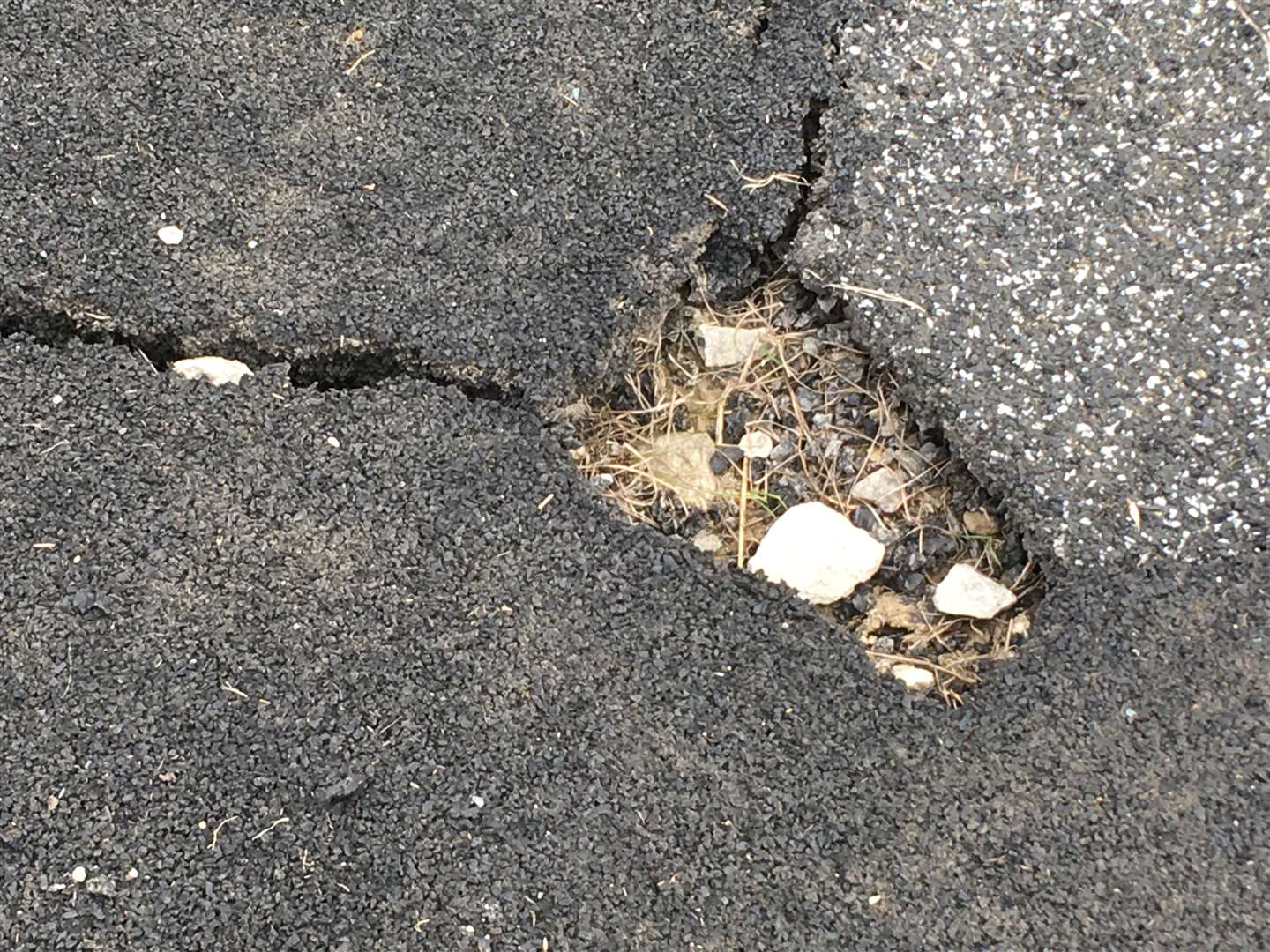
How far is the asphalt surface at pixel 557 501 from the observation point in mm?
1754

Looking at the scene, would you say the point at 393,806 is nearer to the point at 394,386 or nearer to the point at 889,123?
the point at 394,386

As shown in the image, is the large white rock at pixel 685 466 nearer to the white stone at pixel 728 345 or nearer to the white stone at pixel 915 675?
the white stone at pixel 728 345

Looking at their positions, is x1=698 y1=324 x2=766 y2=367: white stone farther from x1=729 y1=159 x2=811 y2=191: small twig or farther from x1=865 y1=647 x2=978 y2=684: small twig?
x1=865 y1=647 x2=978 y2=684: small twig

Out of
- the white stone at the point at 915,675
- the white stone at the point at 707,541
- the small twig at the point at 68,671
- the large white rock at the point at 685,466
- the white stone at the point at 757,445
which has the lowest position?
the small twig at the point at 68,671

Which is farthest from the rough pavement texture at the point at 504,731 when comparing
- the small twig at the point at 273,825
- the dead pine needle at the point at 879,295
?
the dead pine needle at the point at 879,295

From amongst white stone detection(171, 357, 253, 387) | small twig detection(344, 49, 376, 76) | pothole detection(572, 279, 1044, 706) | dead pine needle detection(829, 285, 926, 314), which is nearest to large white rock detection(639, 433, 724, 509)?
pothole detection(572, 279, 1044, 706)

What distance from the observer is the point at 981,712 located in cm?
186

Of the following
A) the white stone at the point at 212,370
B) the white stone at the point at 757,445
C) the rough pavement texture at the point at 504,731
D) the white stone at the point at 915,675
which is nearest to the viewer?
the rough pavement texture at the point at 504,731

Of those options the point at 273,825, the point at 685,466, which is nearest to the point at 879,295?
the point at 685,466

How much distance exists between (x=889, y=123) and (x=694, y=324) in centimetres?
55

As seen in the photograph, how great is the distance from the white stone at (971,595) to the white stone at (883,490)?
6.6 inches

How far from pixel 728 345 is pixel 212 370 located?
97 cm

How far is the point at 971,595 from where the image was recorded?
78.9 inches

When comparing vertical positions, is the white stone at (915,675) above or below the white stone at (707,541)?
below
